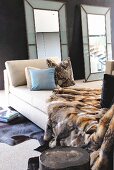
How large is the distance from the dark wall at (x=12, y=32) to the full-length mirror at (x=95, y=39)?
5.28 feet

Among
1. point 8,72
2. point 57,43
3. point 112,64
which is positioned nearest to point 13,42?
point 57,43

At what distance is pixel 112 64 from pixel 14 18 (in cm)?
255

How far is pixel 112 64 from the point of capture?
12.4ft

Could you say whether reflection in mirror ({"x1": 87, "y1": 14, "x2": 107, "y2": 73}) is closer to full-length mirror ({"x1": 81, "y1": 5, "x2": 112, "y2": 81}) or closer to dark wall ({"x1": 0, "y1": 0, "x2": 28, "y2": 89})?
full-length mirror ({"x1": 81, "y1": 5, "x2": 112, "y2": 81})

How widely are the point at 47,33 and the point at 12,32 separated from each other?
0.82 m

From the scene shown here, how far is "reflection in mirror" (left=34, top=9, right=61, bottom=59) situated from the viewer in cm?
510

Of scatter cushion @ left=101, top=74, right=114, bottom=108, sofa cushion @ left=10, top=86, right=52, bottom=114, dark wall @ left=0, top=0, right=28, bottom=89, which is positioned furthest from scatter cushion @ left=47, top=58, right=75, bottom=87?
dark wall @ left=0, top=0, right=28, bottom=89

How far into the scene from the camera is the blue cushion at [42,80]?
3141mm

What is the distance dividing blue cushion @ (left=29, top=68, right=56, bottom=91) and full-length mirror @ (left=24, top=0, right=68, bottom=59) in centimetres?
192

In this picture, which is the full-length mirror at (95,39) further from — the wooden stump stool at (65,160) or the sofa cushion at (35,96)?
the wooden stump stool at (65,160)

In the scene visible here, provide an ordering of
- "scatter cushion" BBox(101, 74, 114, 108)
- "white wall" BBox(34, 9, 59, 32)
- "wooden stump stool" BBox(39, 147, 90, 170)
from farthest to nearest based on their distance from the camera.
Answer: "white wall" BBox(34, 9, 59, 32) → "scatter cushion" BBox(101, 74, 114, 108) → "wooden stump stool" BBox(39, 147, 90, 170)

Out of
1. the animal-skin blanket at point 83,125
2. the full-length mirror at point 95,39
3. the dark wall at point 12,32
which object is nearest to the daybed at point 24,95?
the animal-skin blanket at point 83,125

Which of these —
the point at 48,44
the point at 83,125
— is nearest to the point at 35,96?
the point at 83,125

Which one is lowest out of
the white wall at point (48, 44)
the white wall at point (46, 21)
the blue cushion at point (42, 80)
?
the blue cushion at point (42, 80)
